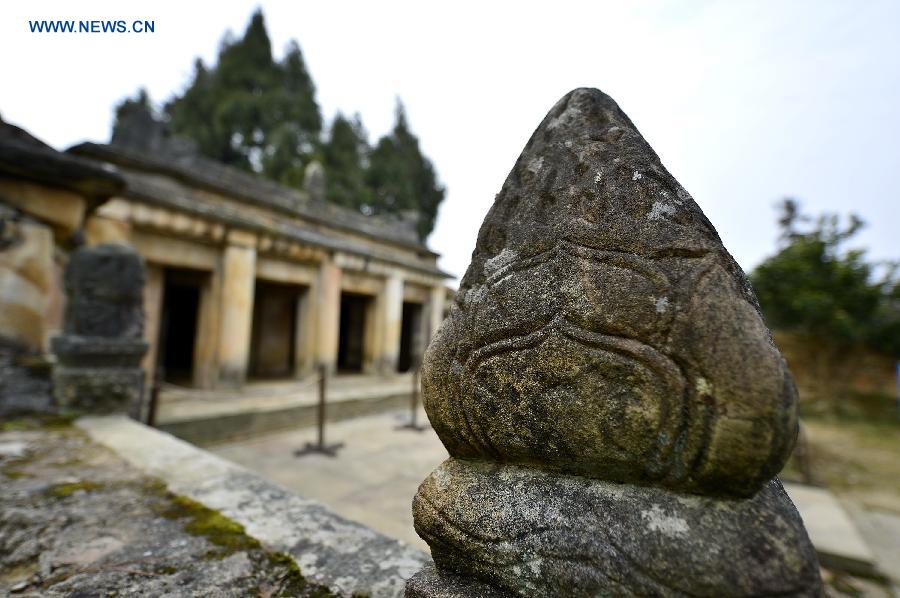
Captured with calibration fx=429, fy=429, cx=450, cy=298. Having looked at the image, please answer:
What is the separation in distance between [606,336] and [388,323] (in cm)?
981

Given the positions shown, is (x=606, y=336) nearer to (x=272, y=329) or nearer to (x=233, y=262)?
(x=233, y=262)

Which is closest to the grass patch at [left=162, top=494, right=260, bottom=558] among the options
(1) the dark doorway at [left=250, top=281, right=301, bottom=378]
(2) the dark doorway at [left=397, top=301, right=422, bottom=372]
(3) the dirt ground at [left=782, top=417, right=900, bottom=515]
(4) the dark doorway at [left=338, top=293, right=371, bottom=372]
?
(3) the dirt ground at [left=782, top=417, right=900, bottom=515]

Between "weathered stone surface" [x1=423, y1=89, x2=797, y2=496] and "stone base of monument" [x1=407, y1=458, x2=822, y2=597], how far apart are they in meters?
0.05

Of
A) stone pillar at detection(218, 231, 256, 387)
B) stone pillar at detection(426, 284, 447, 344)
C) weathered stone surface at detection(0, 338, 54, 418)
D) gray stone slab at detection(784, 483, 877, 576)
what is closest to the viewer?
gray stone slab at detection(784, 483, 877, 576)

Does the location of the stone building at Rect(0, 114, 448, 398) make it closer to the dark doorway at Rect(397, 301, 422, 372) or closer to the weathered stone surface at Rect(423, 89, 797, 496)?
the dark doorway at Rect(397, 301, 422, 372)

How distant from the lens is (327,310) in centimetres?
903

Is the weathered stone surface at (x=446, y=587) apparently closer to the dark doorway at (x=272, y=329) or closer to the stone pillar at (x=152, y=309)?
the stone pillar at (x=152, y=309)

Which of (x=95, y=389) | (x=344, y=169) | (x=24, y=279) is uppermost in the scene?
(x=344, y=169)

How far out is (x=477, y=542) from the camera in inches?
39.5

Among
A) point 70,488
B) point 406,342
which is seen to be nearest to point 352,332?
point 406,342

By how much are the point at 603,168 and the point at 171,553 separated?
77.3 inches

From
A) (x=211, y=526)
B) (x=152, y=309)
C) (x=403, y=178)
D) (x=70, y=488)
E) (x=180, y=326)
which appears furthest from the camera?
(x=403, y=178)

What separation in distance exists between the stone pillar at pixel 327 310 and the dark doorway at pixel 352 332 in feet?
13.4

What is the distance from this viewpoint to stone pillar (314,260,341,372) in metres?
8.92
